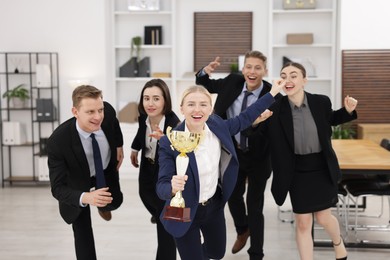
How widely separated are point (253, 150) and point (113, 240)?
1.83 metres

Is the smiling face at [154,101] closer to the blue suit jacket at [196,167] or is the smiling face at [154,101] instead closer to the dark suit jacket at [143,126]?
the dark suit jacket at [143,126]

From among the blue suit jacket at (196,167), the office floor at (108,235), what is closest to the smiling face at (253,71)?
the blue suit jacket at (196,167)

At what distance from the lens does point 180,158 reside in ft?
9.79

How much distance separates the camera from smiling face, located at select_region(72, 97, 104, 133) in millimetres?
3418

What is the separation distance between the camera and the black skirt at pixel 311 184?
3.90 meters

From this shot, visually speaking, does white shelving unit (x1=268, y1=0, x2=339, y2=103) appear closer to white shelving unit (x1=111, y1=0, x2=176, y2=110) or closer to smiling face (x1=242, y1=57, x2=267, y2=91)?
white shelving unit (x1=111, y1=0, x2=176, y2=110)

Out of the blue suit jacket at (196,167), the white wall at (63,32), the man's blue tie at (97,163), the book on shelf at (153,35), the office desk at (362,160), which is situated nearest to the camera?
the blue suit jacket at (196,167)

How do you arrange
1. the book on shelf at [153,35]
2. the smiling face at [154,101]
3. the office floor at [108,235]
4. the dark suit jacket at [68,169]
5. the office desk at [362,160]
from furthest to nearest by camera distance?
the book on shelf at [153,35], the office floor at [108,235], the office desk at [362,160], the smiling face at [154,101], the dark suit jacket at [68,169]

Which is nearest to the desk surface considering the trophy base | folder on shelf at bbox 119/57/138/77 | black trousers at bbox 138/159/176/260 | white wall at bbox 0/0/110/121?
black trousers at bbox 138/159/176/260

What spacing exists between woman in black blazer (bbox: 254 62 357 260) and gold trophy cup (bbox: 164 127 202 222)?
1.02 metres

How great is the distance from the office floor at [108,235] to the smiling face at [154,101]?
1.60 meters

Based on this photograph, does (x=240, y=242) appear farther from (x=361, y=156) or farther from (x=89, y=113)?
(x=89, y=113)

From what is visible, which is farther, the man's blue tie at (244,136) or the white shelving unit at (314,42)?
the white shelving unit at (314,42)

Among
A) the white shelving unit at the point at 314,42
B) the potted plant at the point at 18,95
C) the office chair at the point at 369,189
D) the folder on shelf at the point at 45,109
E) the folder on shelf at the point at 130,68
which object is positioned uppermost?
the white shelving unit at the point at 314,42
